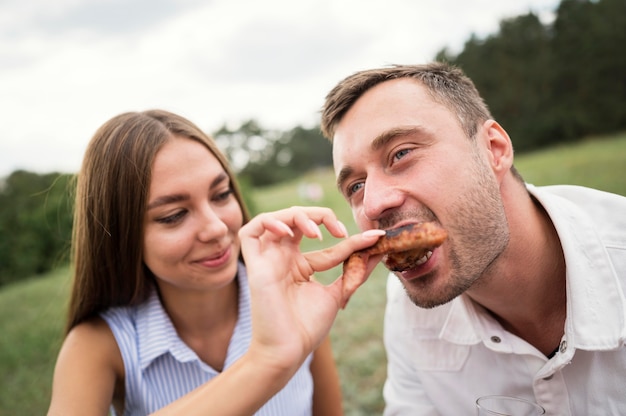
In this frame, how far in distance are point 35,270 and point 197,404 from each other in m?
24.0

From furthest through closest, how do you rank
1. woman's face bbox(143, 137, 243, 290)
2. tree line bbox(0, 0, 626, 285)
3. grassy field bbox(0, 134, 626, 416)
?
1. tree line bbox(0, 0, 626, 285)
2. grassy field bbox(0, 134, 626, 416)
3. woman's face bbox(143, 137, 243, 290)

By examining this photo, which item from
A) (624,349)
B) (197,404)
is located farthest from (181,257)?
(624,349)

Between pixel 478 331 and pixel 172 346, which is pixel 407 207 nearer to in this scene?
pixel 478 331

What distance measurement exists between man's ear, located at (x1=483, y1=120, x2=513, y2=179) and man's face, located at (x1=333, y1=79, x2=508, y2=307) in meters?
0.12

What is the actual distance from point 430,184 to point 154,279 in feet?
7.42

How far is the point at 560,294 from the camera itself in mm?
2412

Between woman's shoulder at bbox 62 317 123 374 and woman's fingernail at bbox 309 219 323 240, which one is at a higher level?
woman's fingernail at bbox 309 219 323 240

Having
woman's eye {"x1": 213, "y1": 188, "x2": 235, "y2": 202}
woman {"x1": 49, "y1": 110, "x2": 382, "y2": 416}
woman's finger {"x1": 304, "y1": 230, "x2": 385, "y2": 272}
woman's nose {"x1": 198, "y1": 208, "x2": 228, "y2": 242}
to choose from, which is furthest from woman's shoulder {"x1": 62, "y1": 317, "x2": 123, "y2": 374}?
woman's finger {"x1": 304, "y1": 230, "x2": 385, "y2": 272}

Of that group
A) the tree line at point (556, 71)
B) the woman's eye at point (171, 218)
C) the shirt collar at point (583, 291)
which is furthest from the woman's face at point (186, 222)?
the tree line at point (556, 71)

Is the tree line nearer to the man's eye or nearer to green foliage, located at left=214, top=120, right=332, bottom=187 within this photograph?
green foliage, located at left=214, top=120, right=332, bottom=187

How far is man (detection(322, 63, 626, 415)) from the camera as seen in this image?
2.07 meters

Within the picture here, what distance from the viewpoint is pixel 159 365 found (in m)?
2.78

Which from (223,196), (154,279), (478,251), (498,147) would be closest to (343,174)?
(478,251)

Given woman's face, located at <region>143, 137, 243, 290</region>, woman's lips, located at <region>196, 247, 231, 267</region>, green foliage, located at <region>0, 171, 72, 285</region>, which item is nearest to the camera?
woman's face, located at <region>143, 137, 243, 290</region>
